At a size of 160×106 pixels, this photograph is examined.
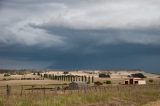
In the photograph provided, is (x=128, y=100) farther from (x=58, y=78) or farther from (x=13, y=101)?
(x=58, y=78)

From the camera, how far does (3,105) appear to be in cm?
3195

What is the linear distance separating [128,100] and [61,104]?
13408 millimetres

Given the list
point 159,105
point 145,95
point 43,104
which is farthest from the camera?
point 145,95

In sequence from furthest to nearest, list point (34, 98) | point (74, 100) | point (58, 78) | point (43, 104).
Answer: point (58, 78) → point (74, 100) → point (34, 98) → point (43, 104)

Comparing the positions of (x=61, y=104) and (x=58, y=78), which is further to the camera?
(x=58, y=78)

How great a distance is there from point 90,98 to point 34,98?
7.83 meters

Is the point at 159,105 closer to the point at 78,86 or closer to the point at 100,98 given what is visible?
the point at 100,98

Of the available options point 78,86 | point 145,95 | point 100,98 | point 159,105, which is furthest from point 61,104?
point 78,86

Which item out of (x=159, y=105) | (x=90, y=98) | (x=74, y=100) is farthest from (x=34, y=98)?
(x=159, y=105)

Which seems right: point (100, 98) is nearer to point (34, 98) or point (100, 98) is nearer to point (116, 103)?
point (116, 103)

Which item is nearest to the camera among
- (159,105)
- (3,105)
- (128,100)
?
(3,105)

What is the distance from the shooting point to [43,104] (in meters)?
34.9

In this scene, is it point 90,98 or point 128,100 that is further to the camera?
point 128,100

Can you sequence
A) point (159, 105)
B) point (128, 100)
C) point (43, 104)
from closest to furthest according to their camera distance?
point (43, 104)
point (159, 105)
point (128, 100)
